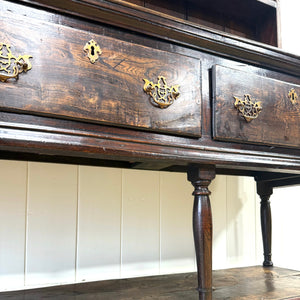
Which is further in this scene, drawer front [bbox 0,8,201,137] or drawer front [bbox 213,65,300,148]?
drawer front [bbox 213,65,300,148]

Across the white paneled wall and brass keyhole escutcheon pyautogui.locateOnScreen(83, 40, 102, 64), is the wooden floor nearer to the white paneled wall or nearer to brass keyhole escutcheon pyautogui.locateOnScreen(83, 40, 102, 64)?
the white paneled wall

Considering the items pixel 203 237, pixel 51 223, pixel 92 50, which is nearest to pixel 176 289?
pixel 203 237

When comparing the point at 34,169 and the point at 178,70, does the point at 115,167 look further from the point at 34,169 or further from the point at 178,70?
the point at 178,70

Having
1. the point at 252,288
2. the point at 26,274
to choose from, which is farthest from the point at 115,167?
the point at 252,288

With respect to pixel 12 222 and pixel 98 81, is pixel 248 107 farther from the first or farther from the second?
pixel 12 222

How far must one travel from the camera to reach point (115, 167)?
101cm

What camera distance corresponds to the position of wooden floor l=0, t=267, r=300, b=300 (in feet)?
2.55

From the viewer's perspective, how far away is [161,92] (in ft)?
2.12

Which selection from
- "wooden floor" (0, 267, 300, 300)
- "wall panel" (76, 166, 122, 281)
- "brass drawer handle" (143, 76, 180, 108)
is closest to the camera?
"brass drawer handle" (143, 76, 180, 108)


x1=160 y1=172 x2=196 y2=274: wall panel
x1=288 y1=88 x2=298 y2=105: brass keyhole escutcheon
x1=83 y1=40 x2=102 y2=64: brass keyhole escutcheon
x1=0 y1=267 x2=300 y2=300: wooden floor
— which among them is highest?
x1=83 y1=40 x2=102 y2=64: brass keyhole escutcheon

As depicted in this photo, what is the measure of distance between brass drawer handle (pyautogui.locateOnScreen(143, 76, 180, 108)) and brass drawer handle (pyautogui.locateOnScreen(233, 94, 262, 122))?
150 millimetres

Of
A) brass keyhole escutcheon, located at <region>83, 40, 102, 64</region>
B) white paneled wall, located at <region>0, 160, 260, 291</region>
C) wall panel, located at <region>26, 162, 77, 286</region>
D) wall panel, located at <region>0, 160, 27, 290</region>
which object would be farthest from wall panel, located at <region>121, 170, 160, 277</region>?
brass keyhole escutcheon, located at <region>83, 40, 102, 64</region>

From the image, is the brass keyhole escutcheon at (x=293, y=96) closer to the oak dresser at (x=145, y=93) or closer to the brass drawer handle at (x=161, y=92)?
the oak dresser at (x=145, y=93)

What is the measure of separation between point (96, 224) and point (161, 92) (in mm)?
530
